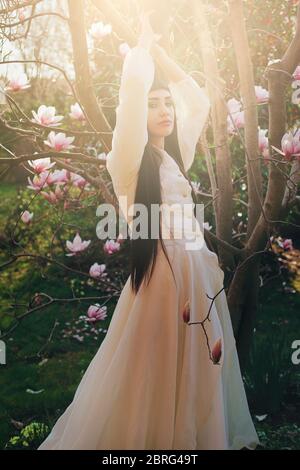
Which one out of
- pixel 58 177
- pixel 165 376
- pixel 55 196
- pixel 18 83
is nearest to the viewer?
pixel 165 376

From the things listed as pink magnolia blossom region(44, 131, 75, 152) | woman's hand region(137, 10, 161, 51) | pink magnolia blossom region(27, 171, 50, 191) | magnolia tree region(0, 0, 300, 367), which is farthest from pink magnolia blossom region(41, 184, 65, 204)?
woman's hand region(137, 10, 161, 51)

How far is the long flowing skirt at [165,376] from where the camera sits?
2295 millimetres

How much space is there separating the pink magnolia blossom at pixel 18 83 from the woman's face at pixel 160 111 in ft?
2.41

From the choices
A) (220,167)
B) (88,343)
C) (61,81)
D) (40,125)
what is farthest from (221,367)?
(61,81)

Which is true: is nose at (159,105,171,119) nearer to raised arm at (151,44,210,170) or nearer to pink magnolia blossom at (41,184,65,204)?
raised arm at (151,44,210,170)

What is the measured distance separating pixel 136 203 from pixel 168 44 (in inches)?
30.5

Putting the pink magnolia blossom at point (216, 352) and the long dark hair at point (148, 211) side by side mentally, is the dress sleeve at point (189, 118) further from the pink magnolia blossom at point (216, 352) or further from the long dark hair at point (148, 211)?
the pink magnolia blossom at point (216, 352)

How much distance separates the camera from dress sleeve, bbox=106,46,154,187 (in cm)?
220

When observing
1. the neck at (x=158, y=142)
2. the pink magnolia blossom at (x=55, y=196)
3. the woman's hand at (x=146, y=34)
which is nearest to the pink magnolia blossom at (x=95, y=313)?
the pink magnolia blossom at (x=55, y=196)

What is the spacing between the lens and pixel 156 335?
2.31 metres

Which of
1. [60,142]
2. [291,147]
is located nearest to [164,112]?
[291,147]

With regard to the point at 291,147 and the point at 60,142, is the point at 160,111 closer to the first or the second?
the point at 291,147

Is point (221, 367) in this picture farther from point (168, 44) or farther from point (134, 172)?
point (168, 44)

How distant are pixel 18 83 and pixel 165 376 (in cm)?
145
